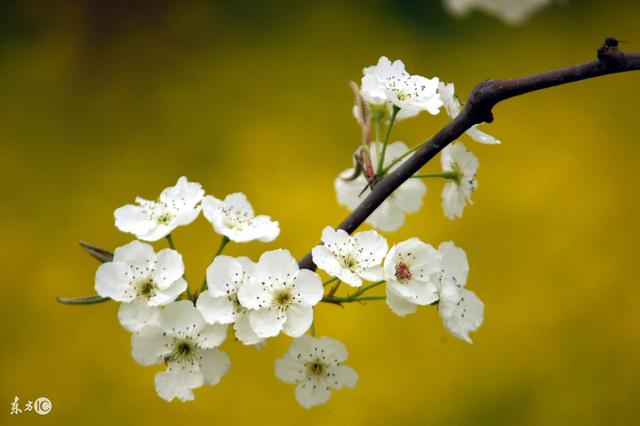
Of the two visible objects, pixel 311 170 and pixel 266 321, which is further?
pixel 311 170

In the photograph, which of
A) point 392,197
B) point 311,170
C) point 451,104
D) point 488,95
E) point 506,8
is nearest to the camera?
point 488,95

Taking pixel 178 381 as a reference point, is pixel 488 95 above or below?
above

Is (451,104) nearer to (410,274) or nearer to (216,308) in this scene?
(410,274)

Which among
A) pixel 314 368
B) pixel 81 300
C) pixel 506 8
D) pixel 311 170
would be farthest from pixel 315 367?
pixel 311 170

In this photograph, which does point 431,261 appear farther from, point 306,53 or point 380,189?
point 306,53

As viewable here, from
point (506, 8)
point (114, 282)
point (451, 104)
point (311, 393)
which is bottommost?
point (311, 393)

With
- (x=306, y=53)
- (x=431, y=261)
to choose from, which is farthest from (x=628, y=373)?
(x=431, y=261)
